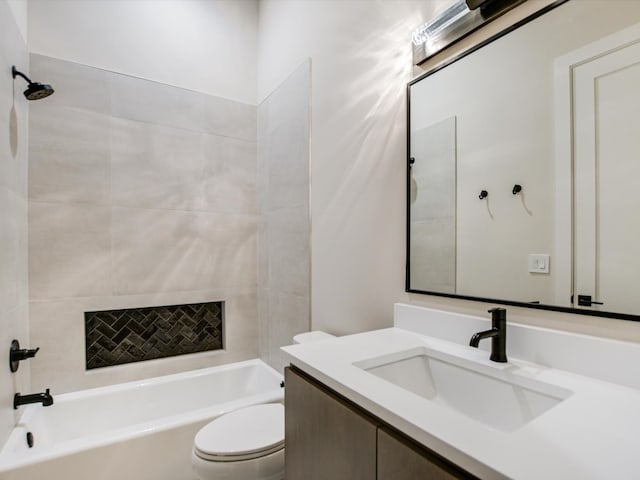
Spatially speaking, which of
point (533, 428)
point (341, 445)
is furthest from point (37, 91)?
point (533, 428)

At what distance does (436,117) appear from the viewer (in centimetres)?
128

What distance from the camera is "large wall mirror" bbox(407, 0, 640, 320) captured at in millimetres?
821

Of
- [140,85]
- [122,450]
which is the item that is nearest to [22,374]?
[122,450]

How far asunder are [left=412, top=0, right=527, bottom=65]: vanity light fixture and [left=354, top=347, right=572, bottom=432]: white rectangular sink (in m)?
1.05

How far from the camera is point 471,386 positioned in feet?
3.15

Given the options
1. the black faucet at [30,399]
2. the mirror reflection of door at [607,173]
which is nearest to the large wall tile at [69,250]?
the black faucet at [30,399]

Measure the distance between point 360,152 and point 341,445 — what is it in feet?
4.01

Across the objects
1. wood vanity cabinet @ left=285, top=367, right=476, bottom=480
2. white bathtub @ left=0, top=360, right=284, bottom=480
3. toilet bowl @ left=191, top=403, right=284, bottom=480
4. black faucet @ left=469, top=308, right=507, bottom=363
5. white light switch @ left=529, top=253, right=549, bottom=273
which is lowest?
white bathtub @ left=0, top=360, right=284, bottom=480

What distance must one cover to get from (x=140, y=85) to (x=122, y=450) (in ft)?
6.91

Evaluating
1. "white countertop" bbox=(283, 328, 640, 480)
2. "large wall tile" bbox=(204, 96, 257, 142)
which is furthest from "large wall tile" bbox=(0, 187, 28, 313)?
"white countertop" bbox=(283, 328, 640, 480)

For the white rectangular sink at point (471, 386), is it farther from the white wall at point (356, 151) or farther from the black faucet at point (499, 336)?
the white wall at point (356, 151)

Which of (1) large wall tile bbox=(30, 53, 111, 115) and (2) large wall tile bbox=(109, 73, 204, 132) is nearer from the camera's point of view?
(1) large wall tile bbox=(30, 53, 111, 115)

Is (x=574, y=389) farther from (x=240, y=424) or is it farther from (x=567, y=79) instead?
(x=240, y=424)

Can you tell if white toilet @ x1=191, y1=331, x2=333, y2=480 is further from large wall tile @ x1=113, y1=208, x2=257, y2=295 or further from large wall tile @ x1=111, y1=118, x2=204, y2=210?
large wall tile @ x1=111, y1=118, x2=204, y2=210
